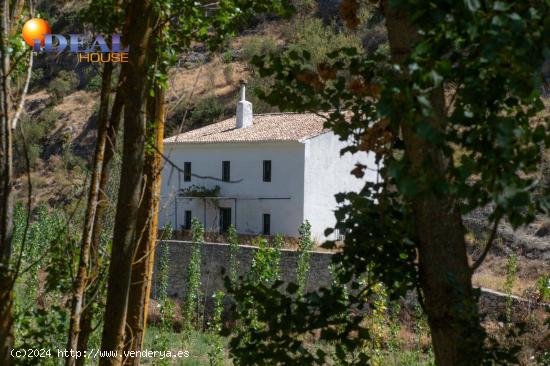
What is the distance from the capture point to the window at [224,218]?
32.5 metres

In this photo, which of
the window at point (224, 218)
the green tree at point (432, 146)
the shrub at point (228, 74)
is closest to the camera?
the green tree at point (432, 146)

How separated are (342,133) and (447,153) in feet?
3.86

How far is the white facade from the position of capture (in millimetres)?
29766

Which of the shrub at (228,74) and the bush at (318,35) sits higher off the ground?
the bush at (318,35)

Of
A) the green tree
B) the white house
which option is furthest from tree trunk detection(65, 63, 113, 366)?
the white house

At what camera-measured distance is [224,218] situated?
32.8m

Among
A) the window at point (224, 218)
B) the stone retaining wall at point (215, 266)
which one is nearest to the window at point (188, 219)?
the window at point (224, 218)

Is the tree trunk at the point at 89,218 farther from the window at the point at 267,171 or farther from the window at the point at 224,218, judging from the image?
the window at the point at 224,218

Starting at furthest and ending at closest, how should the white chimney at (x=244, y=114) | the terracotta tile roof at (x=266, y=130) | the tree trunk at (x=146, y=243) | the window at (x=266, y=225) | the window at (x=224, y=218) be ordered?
the white chimney at (x=244, y=114)
the window at (x=224, y=218)
the window at (x=266, y=225)
the terracotta tile roof at (x=266, y=130)
the tree trunk at (x=146, y=243)

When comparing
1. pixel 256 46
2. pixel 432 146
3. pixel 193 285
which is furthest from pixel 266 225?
pixel 432 146

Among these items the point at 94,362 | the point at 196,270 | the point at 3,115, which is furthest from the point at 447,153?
the point at 196,270

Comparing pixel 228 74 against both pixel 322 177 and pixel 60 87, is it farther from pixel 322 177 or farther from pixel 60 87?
pixel 322 177

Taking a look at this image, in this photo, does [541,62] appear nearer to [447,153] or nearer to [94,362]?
[447,153]

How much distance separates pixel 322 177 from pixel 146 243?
2565 centimetres
